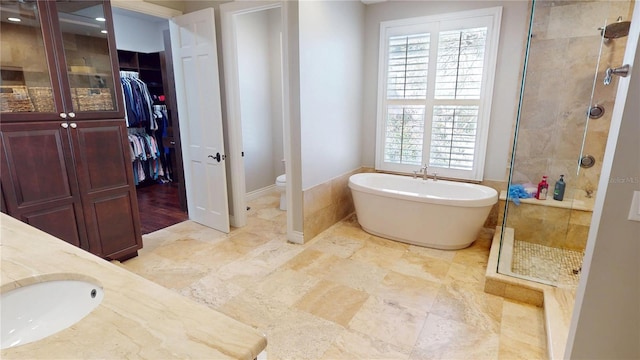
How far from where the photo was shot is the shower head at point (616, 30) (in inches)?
100

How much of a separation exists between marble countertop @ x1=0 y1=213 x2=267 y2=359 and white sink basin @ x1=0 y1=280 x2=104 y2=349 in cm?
3

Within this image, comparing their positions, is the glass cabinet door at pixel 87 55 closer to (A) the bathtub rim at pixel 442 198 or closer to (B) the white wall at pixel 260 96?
(B) the white wall at pixel 260 96

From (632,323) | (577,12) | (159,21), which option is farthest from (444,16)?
(159,21)

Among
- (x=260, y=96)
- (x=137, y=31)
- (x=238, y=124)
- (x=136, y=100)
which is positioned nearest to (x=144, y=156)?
(x=136, y=100)

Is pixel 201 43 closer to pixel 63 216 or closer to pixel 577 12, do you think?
→ pixel 63 216

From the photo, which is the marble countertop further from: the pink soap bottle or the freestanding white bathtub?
the pink soap bottle

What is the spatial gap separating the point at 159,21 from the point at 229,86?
340 centimetres

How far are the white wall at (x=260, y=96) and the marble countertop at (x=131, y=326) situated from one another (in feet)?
12.3

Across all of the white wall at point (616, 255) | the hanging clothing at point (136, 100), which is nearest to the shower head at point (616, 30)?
the white wall at point (616, 255)

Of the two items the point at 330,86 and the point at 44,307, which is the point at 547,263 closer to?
the point at 330,86

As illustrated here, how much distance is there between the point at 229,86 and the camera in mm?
3281

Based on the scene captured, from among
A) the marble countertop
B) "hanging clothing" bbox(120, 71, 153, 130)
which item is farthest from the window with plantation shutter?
"hanging clothing" bbox(120, 71, 153, 130)

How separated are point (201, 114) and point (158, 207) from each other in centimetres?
181

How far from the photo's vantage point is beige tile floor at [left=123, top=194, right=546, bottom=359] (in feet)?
6.16
